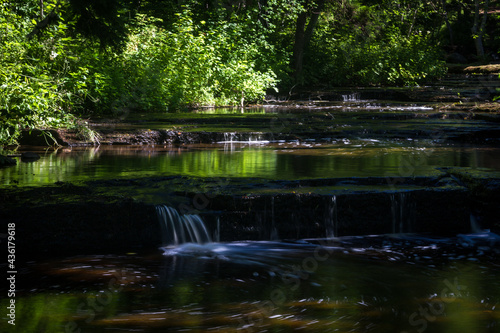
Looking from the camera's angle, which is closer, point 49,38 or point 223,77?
point 49,38

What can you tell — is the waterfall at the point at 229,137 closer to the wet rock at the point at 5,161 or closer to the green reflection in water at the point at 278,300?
the wet rock at the point at 5,161

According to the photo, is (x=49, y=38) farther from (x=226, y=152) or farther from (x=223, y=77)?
(x=223, y=77)

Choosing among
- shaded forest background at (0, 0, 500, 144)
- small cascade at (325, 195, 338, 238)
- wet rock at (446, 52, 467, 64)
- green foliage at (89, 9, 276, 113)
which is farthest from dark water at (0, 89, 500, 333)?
wet rock at (446, 52, 467, 64)

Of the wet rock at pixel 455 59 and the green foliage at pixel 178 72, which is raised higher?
the wet rock at pixel 455 59

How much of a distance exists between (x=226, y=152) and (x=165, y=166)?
1.79 metres

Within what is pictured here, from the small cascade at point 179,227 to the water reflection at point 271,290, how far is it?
0.11 m

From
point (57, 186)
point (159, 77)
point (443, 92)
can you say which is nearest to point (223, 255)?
point (57, 186)

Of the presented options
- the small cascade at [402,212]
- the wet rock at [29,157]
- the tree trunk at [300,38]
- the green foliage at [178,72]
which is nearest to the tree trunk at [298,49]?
the tree trunk at [300,38]

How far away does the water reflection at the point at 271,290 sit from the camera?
350cm

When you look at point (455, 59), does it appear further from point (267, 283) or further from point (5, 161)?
point (267, 283)

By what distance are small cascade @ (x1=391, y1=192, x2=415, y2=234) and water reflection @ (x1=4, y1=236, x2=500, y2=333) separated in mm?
331

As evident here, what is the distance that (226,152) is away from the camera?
8398 mm

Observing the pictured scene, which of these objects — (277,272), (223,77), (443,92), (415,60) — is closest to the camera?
(277,272)

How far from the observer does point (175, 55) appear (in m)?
14.1
